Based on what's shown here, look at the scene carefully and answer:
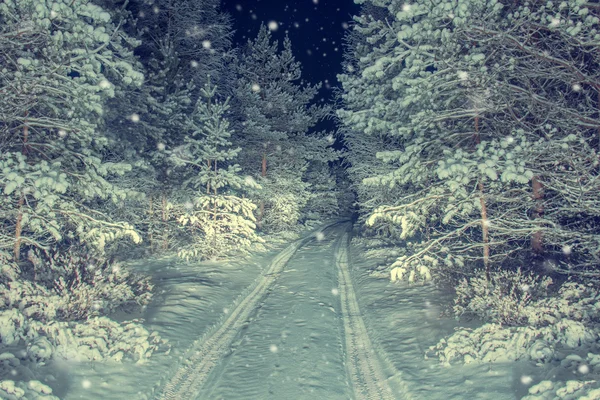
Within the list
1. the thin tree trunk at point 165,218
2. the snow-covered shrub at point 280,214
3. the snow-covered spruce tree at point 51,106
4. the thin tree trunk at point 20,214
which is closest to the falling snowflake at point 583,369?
the snow-covered spruce tree at point 51,106

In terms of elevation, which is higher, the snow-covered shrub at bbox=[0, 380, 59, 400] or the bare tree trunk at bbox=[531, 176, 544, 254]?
the bare tree trunk at bbox=[531, 176, 544, 254]

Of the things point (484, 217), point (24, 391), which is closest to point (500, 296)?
point (484, 217)

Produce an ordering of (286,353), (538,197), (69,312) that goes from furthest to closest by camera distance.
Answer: (538,197) < (69,312) < (286,353)

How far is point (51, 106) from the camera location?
330 inches

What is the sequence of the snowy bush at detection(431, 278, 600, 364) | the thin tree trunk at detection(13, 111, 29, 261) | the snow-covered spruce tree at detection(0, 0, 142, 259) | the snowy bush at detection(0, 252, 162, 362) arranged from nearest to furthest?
the snowy bush at detection(431, 278, 600, 364) → the snowy bush at detection(0, 252, 162, 362) → the snow-covered spruce tree at detection(0, 0, 142, 259) → the thin tree trunk at detection(13, 111, 29, 261)

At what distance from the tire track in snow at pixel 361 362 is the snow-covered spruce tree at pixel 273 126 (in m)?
14.8

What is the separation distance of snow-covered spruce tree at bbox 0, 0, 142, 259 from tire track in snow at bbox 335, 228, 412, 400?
583cm

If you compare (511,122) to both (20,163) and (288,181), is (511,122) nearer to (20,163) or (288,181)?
(20,163)

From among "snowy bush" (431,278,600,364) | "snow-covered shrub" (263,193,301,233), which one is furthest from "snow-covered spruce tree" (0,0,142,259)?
"snow-covered shrub" (263,193,301,233)

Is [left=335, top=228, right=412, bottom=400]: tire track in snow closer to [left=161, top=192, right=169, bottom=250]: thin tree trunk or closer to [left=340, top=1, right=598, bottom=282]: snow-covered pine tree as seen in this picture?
[left=340, top=1, right=598, bottom=282]: snow-covered pine tree

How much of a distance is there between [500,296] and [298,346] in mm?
4493

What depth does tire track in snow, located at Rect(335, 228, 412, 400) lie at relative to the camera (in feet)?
20.6

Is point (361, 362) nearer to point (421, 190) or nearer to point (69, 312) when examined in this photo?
point (421, 190)

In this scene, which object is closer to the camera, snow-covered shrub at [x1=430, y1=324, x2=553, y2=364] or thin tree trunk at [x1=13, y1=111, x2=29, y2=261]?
snow-covered shrub at [x1=430, y1=324, x2=553, y2=364]
